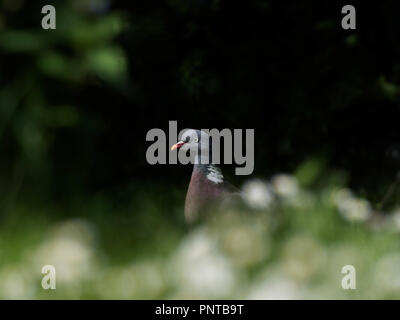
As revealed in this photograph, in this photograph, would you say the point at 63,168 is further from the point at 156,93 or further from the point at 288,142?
the point at 288,142

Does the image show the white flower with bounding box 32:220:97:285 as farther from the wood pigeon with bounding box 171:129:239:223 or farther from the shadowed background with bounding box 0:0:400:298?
the shadowed background with bounding box 0:0:400:298

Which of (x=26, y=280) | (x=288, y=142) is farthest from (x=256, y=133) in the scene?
(x=26, y=280)

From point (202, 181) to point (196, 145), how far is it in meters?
0.16

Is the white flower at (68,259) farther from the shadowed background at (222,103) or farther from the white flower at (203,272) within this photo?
the shadowed background at (222,103)

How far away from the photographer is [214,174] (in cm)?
275

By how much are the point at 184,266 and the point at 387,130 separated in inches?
101

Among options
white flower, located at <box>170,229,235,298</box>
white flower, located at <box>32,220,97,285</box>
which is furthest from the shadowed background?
white flower, located at <box>170,229,235,298</box>

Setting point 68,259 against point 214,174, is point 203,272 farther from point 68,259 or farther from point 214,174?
point 214,174

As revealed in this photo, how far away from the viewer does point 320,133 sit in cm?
360

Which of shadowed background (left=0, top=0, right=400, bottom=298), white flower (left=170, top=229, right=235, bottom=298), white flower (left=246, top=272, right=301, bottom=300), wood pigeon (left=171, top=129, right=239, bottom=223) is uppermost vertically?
shadowed background (left=0, top=0, right=400, bottom=298)

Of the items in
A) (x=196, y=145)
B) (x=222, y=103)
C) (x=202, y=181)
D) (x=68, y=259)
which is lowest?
(x=68, y=259)

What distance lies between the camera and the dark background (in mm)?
3340

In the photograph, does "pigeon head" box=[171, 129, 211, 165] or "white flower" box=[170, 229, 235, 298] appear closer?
"white flower" box=[170, 229, 235, 298]

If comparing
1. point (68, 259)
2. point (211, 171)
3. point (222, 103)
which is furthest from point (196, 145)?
point (68, 259)
